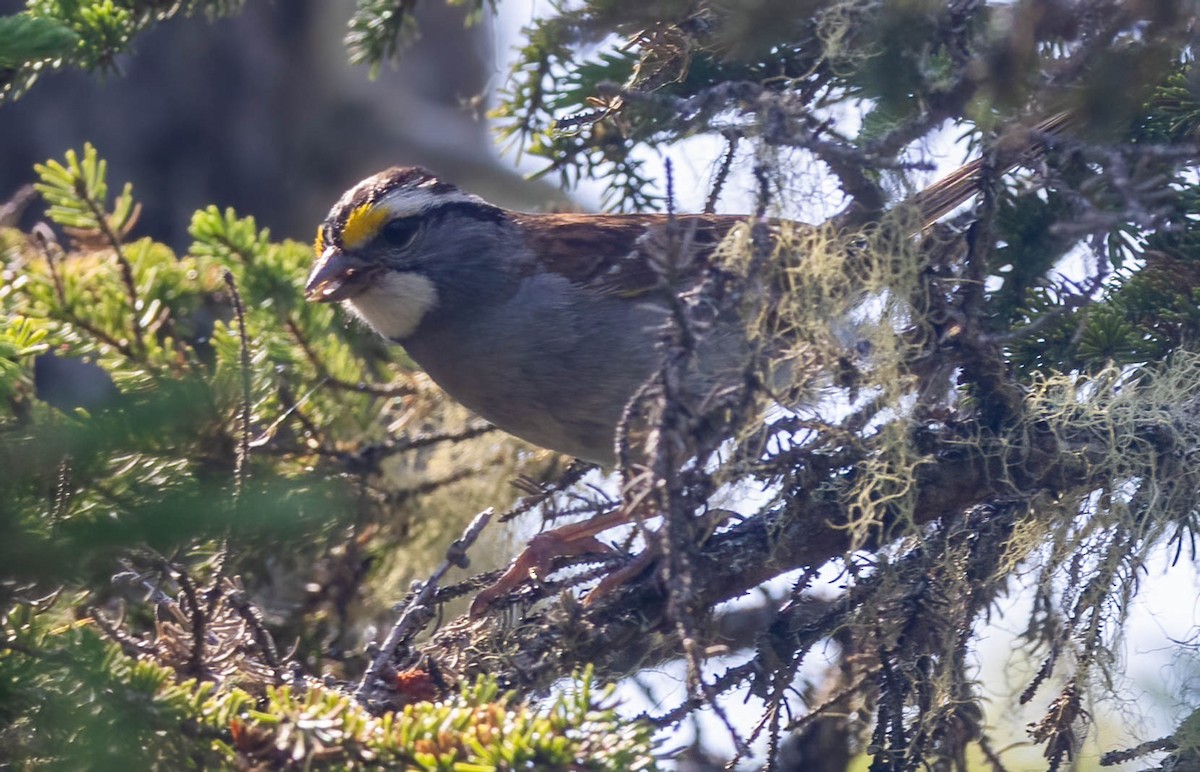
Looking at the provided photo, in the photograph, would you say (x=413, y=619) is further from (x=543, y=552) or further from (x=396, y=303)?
(x=396, y=303)

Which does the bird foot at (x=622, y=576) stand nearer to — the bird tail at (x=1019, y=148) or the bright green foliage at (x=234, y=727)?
the bright green foliage at (x=234, y=727)

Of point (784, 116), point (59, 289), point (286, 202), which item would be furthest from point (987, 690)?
point (286, 202)

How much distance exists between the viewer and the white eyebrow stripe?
11.2 ft

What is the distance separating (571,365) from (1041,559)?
1335 mm

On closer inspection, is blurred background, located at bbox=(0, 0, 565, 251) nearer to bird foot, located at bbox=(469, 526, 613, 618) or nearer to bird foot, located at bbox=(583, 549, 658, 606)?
bird foot, located at bbox=(469, 526, 613, 618)

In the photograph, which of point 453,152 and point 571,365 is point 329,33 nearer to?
point 453,152

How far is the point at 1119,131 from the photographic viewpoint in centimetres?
197

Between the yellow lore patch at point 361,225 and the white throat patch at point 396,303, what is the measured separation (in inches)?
5.2

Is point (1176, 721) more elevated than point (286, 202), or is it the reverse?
point (286, 202)

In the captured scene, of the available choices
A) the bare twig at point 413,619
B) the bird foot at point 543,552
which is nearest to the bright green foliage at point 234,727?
the bare twig at point 413,619

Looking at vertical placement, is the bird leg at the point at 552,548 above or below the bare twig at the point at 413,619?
above

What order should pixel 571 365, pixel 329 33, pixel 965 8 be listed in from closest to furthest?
pixel 965 8, pixel 571 365, pixel 329 33

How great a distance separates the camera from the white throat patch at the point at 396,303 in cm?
343

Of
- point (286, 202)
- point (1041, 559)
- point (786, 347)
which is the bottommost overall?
point (1041, 559)
